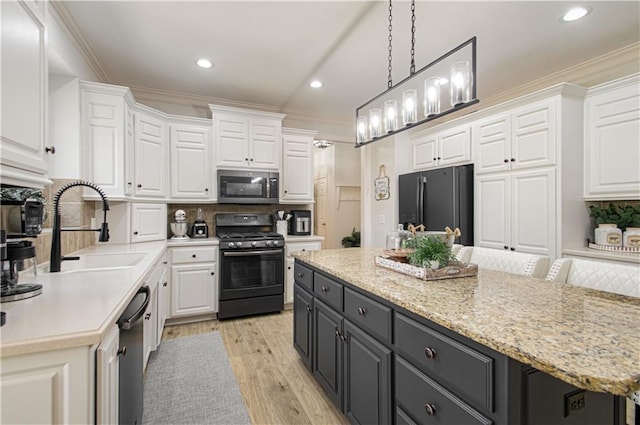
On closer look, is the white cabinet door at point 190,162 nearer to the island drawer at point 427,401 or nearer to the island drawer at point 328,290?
the island drawer at point 328,290

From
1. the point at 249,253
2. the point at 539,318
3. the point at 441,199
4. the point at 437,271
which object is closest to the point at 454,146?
the point at 441,199

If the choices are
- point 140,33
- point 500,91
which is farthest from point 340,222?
point 140,33

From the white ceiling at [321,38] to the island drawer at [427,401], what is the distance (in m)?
2.34

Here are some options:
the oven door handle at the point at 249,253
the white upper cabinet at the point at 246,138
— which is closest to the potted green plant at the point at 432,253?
the oven door handle at the point at 249,253

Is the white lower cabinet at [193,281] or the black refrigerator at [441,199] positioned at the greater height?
the black refrigerator at [441,199]

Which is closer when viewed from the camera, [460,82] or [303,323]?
[460,82]

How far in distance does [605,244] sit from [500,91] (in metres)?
2.09

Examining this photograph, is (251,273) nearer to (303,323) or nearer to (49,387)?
(303,323)

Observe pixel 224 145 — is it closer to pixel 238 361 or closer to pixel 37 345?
pixel 238 361

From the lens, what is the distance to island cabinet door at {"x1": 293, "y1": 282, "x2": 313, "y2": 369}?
221cm

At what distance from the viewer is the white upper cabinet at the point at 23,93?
1.14 metres

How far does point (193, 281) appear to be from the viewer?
341 cm

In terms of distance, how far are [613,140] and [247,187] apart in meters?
3.63

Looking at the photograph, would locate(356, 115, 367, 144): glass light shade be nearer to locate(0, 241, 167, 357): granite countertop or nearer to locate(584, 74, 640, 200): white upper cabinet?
locate(0, 241, 167, 357): granite countertop
